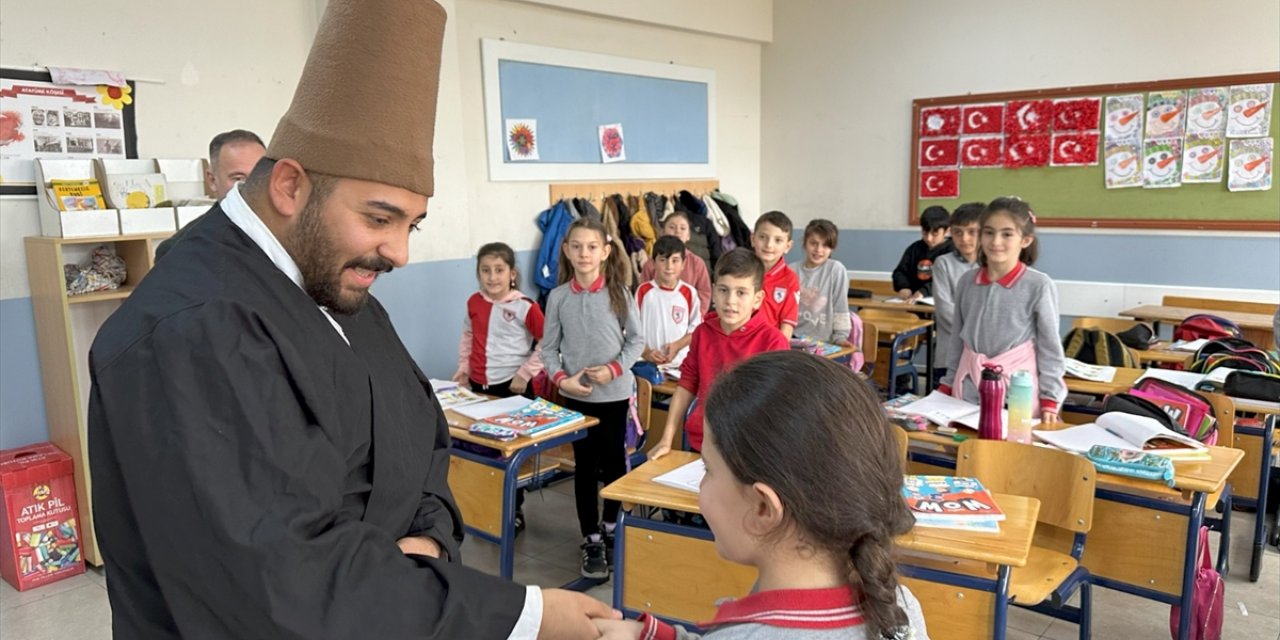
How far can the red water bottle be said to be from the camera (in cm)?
253

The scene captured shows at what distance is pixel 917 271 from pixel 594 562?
361 cm

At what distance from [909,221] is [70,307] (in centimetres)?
574

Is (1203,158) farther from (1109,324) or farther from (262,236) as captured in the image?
(262,236)

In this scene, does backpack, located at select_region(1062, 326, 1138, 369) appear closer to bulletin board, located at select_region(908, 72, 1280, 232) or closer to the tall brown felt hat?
bulletin board, located at select_region(908, 72, 1280, 232)

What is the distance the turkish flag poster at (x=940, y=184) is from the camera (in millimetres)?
6598

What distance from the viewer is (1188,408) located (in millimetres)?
2875

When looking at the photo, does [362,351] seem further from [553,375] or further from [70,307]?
[70,307]

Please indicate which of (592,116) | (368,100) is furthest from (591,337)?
(592,116)

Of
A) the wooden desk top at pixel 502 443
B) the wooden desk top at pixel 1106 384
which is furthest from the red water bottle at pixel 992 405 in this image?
the wooden desk top at pixel 502 443

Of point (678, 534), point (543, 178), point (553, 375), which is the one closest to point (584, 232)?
point (553, 375)

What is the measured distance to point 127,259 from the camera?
11.6 ft

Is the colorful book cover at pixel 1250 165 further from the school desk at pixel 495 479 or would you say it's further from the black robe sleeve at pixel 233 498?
the black robe sleeve at pixel 233 498

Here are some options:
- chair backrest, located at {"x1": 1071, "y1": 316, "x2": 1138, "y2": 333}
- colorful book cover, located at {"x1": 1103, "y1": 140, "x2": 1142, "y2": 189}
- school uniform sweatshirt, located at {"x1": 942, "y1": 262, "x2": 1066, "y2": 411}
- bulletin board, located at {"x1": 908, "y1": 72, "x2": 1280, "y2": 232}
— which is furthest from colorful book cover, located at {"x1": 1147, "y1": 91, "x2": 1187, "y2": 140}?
school uniform sweatshirt, located at {"x1": 942, "y1": 262, "x2": 1066, "y2": 411}

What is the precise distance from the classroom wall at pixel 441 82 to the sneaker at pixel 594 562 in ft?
6.90
